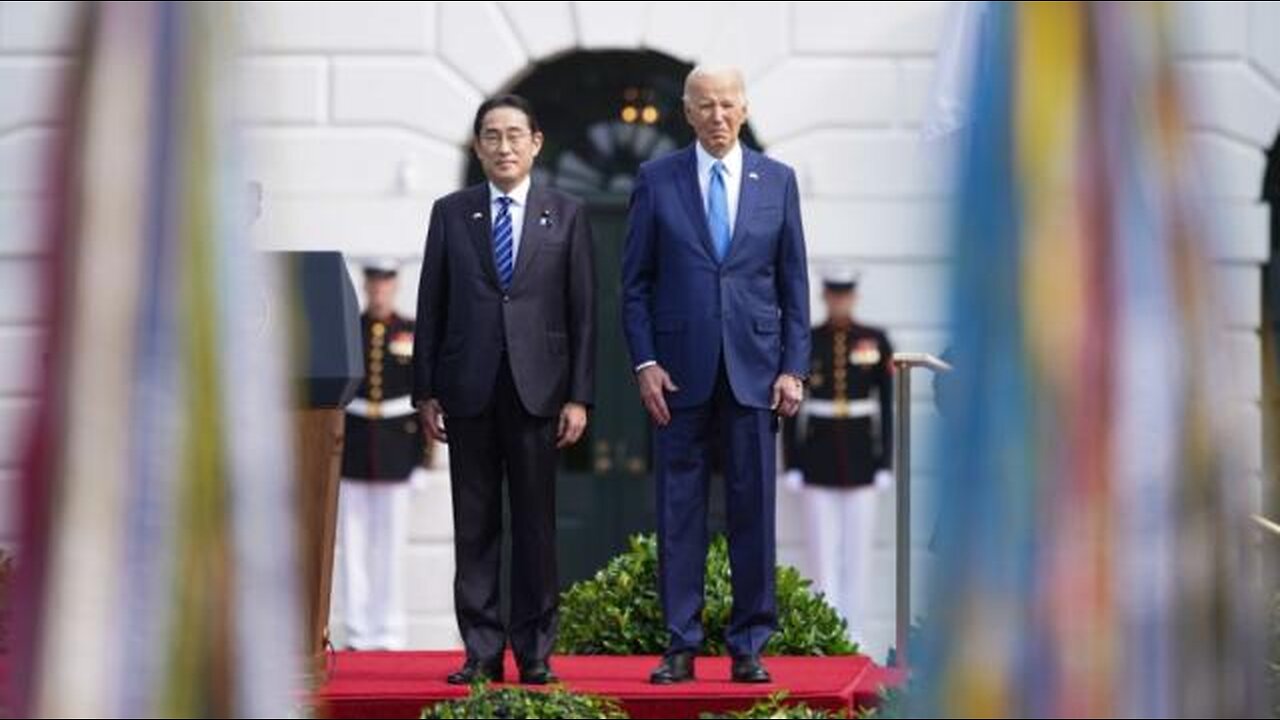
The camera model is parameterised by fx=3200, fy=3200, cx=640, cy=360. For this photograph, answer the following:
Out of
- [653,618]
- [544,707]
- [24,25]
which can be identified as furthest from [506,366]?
[24,25]

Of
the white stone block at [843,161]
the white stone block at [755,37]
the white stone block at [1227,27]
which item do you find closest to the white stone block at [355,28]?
the white stone block at [755,37]

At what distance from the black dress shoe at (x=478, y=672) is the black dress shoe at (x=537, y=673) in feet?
0.34

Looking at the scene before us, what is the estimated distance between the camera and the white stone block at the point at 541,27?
16.2 meters

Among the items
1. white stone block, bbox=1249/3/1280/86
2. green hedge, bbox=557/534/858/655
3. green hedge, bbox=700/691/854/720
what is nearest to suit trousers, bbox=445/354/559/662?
green hedge, bbox=700/691/854/720

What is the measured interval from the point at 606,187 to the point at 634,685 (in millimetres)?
7822

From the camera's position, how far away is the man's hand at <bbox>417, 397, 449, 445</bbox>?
885 centimetres

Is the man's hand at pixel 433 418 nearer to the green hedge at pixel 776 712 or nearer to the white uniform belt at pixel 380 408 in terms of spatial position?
the green hedge at pixel 776 712

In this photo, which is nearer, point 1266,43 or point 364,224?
point 364,224

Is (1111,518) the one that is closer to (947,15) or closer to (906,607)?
(947,15)

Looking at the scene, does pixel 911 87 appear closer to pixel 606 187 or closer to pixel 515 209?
pixel 606 187

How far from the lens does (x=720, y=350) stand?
28.7 ft

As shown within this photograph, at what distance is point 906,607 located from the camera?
9977 mm

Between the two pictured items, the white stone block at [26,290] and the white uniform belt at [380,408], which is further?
the white uniform belt at [380,408]

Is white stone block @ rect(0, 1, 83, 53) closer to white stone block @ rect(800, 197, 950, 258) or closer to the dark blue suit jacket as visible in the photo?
white stone block @ rect(800, 197, 950, 258)
